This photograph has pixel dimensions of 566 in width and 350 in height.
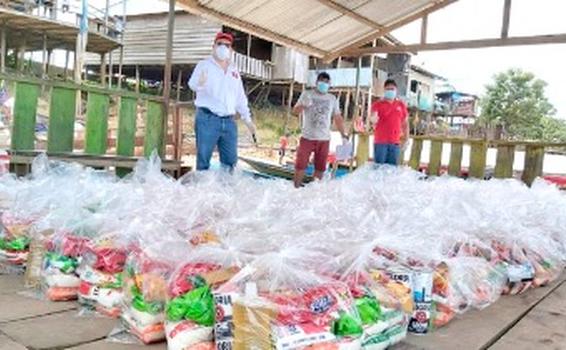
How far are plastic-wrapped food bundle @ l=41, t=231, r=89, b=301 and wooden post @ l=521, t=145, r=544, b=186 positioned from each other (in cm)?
527

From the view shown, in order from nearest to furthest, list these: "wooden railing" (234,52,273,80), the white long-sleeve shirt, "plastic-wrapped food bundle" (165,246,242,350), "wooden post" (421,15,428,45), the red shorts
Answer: "plastic-wrapped food bundle" (165,246,242,350), the white long-sleeve shirt, the red shorts, "wooden post" (421,15,428,45), "wooden railing" (234,52,273,80)

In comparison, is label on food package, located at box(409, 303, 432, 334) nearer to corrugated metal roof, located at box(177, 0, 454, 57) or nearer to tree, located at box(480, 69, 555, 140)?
corrugated metal roof, located at box(177, 0, 454, 57)

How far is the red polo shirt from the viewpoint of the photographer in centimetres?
570

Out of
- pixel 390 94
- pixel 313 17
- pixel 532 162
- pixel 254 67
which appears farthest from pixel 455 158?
pixel 254 67

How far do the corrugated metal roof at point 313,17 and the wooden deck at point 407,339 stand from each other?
13.6 ft

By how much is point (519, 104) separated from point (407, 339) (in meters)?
35.1

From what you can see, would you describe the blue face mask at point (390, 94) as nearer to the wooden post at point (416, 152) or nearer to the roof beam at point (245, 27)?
the wooden post at point (416, 152)

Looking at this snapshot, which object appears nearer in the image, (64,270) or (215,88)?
(64,270)

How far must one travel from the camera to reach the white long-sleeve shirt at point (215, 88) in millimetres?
4145

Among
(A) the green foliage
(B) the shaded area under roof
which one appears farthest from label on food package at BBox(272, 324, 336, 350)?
(A) the green foliage

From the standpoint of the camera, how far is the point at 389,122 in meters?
5.71

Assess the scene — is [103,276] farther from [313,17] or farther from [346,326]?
[313,17]

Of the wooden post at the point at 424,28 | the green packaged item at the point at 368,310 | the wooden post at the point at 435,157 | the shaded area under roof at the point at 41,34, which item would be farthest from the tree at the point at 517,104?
the green packaged item at the point at 368,310

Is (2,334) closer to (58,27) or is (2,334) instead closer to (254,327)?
(254,327)
